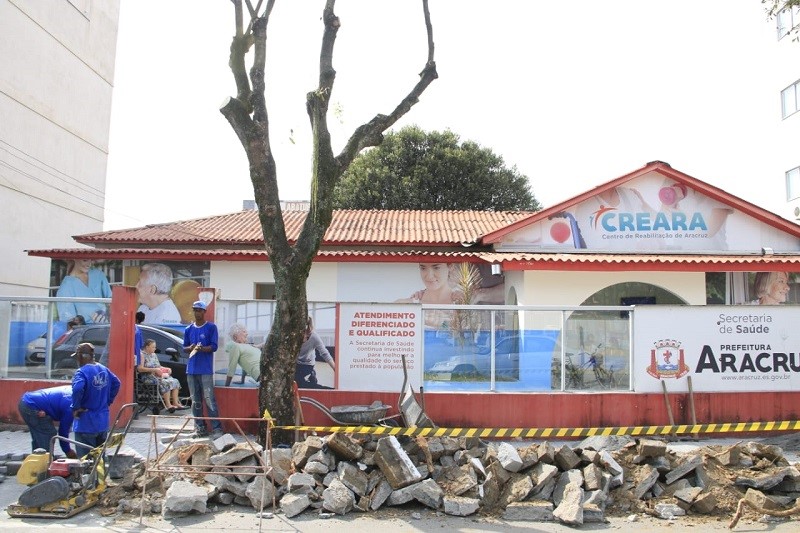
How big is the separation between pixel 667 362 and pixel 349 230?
1013cm

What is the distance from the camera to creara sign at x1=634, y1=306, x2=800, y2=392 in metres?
10.9

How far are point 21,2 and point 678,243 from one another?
81.3ft

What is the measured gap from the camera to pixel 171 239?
57.8 ft

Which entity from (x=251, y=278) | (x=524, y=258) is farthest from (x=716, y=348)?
(x=251, y=278)

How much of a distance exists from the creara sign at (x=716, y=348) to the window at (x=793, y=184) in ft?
61.5

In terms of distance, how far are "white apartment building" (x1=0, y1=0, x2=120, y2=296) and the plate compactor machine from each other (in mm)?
19946

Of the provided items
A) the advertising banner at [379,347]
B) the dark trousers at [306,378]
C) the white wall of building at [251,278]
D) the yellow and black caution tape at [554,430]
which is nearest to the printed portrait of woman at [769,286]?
the yellow and black caution tape at [554,430]

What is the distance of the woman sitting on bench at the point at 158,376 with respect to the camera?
11.4 metres

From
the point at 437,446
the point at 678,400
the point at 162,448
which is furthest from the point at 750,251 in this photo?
the point at 162,448

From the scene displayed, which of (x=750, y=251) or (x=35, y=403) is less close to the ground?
(x=750, y=251)

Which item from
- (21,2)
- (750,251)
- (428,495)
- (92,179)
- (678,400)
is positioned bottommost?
(428,495)

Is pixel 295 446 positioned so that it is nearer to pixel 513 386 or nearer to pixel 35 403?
pixel 35 403

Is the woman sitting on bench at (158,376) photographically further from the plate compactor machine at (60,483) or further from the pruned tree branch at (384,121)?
the pruned tree branch at (384,121)

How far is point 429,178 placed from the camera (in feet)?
Result: 100
